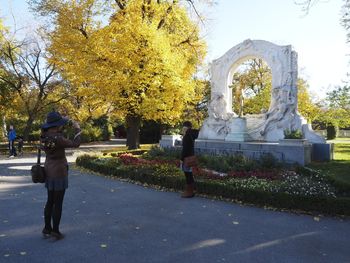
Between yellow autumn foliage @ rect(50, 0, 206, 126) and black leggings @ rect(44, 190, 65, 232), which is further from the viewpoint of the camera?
yellow autumn foliage @ rect(50, 0, 206, 126)

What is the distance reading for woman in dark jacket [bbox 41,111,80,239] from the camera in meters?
5.32

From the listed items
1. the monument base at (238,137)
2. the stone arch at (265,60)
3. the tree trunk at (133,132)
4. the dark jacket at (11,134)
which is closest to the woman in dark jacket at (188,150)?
the monument base at (238,137)

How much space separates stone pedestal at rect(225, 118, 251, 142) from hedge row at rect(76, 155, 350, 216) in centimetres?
692

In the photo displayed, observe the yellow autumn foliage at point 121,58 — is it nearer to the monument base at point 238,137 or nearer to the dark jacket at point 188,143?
the monument base at point 238,137

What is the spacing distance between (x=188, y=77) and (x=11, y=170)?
11418 millimetres

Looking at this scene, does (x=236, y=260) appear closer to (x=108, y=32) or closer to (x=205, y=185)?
(x=205, y=185)

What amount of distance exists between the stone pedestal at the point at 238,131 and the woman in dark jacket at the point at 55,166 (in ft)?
41.7

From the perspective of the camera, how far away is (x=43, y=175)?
536 centimetres

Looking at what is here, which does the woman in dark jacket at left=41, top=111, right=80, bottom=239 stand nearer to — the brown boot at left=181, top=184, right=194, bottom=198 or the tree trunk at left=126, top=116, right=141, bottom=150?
the brown boot at left=181, top=184, right=194, bottom=198

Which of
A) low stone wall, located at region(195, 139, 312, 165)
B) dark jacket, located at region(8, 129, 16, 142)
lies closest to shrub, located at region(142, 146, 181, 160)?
low stone wall, located at region(195, 139, 312, 165)

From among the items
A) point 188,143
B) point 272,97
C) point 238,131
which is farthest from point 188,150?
point 272,97

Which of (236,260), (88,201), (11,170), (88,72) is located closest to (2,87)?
(88,72)

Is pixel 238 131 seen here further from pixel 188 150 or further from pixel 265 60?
pixel 188 150

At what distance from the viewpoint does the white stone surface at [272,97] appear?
17.2m
